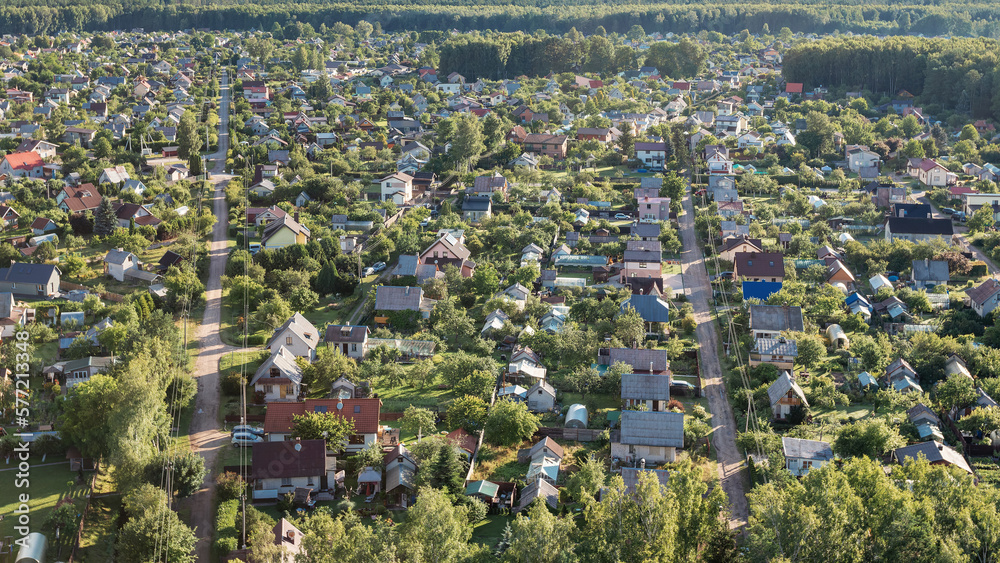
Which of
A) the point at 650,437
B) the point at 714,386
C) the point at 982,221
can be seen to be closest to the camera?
the point at 650,437

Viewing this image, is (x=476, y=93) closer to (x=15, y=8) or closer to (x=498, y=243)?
(x=498, y=243)

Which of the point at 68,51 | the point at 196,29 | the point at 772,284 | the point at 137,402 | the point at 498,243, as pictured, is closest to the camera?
the point at 137,402

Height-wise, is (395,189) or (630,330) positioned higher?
(630,330)

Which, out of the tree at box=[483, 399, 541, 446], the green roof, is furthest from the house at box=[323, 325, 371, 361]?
the green roof

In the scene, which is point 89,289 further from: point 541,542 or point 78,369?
point 541,542

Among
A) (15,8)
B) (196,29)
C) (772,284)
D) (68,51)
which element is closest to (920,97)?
(772,284)

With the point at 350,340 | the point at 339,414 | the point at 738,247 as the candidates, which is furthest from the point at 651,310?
the point at 339,414
